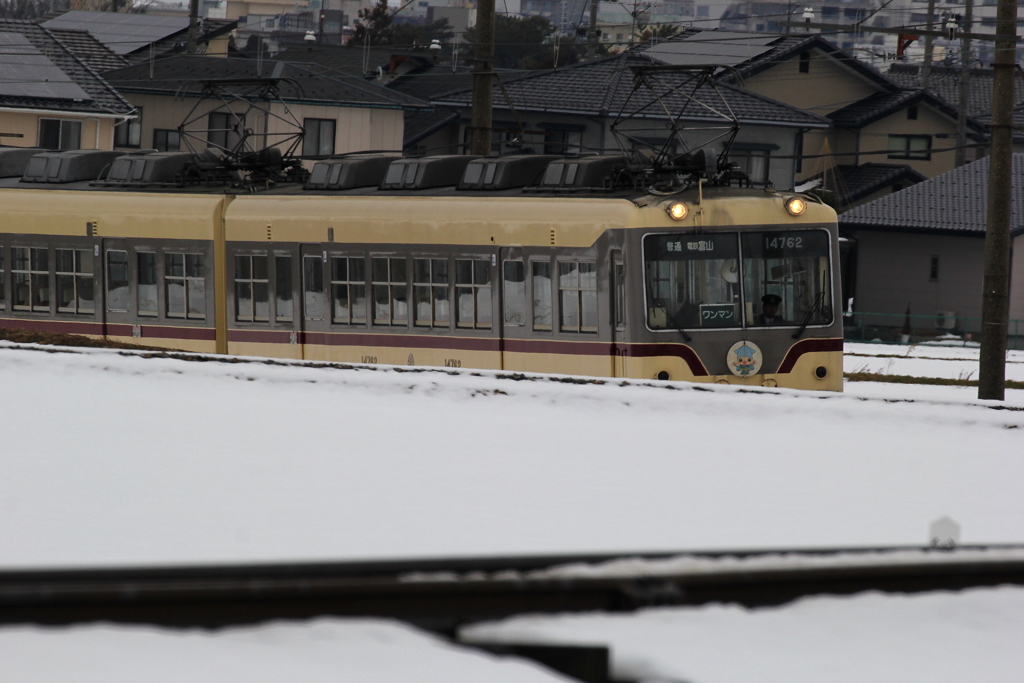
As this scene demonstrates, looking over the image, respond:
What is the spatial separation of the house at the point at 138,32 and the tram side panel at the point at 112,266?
33.1m

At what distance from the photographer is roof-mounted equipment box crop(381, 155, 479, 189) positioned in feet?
56.7

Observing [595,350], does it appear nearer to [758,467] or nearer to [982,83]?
[758,467]

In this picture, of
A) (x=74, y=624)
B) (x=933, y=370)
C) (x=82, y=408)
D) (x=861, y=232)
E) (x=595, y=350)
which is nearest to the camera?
(x=74, y=624)

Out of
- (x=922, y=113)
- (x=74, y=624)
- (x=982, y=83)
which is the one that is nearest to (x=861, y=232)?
(x=922, y=113)

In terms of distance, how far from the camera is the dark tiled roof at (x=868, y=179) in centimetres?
4788

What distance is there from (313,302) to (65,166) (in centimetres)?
540

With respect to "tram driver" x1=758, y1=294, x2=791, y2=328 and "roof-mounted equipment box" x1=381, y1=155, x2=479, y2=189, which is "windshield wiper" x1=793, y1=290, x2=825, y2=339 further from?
"roof-mounted equipment box" x1=381, y1=155, x2=479, y2=189

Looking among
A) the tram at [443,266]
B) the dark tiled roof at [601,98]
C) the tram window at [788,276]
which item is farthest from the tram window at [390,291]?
the dark tiled roof at [601,98]

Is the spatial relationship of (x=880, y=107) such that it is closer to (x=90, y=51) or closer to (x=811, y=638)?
(x=90, y=51)

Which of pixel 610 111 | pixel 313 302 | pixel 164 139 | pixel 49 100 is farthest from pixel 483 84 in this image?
pixel 164 139

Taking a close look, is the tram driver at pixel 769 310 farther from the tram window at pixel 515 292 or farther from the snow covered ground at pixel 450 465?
the snow covered ground at pixel 450 465

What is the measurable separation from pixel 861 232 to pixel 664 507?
1405 inches

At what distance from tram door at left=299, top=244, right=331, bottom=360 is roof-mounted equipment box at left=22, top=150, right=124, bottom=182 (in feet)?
15.8

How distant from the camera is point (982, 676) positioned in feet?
→ 16.3
